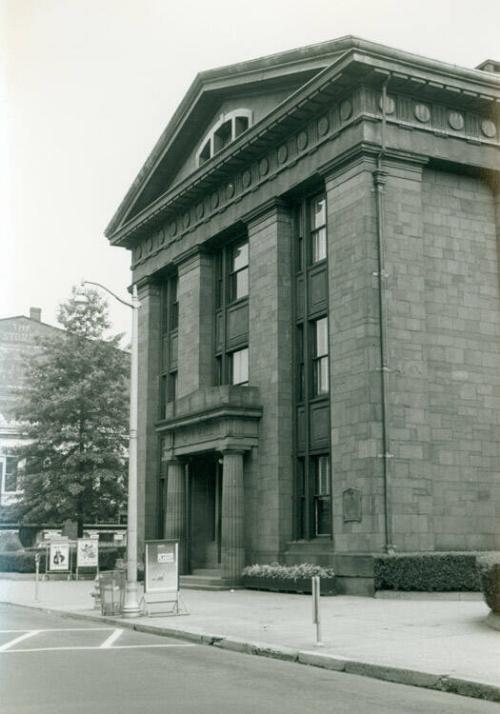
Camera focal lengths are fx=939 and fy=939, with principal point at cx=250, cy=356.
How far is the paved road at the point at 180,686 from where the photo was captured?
31.9 ft

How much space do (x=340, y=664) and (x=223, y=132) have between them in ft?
89.1

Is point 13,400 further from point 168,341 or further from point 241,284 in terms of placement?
point 241,284

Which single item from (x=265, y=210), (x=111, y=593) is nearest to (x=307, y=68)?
(x=265, y=210)

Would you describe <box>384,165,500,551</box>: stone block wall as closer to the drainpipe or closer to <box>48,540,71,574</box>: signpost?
the drainpipe

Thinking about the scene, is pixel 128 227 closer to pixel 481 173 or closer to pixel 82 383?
pixel 82 383

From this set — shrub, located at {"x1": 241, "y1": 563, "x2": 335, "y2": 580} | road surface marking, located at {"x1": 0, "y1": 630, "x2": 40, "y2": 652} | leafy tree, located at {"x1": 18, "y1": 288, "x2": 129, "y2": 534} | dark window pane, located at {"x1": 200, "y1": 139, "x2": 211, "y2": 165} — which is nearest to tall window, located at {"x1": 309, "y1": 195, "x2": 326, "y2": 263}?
dark window pane, located at {"x1": 200, "y1": 139, "x2": 211, "y2": 165}

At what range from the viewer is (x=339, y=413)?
90.1ft

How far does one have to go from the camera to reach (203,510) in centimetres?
3512

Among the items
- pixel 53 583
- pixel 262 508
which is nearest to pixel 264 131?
pixel 262 508

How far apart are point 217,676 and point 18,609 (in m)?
15.5

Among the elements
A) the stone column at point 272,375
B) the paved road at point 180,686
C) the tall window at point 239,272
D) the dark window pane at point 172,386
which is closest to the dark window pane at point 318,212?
the stone column at point 272,375

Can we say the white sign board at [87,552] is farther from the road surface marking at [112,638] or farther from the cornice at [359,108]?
the road surface marking at [112,638]

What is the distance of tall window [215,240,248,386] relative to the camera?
114 feet

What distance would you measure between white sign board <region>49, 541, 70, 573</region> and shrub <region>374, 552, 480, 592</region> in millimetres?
18867
